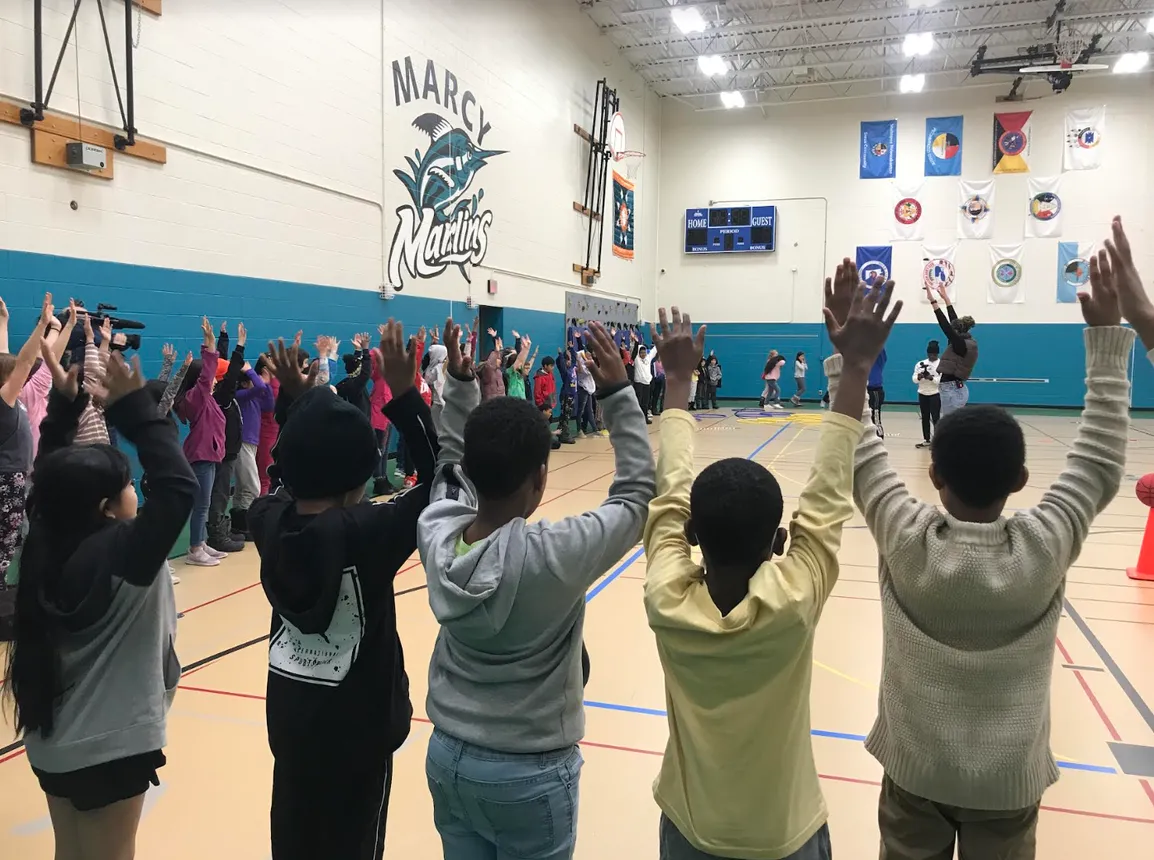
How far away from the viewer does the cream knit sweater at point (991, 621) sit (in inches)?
59.2

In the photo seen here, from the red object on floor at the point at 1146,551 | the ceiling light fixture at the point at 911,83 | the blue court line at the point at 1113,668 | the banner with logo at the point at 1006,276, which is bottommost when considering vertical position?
the blue court line at the point at 1113,668

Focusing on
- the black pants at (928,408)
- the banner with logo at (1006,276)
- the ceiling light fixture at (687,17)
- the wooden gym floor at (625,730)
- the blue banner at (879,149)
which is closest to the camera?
the wooden gym floor at (625,730)

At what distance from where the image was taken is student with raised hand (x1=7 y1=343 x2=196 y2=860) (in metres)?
1.67

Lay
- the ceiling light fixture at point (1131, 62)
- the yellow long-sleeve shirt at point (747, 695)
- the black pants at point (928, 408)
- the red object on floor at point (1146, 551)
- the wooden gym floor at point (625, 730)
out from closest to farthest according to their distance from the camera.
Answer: the yellow long-sleeve shirt at point (747, 695) < the wooden gym floor at point (625, 730) < the red object on floor at point (1146, 551) < the black pants at point (928, 408) < the ceiling light fixture at point (1131, 62)

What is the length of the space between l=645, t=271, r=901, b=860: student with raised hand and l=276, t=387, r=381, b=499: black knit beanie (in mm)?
635

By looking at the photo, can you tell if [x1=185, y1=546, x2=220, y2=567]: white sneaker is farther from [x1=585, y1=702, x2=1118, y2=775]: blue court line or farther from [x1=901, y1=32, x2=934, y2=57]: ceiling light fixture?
[x1=901, y1=32, x2=934, y2=57]: ceiling light fixture

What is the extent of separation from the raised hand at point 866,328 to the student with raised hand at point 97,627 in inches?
54.3

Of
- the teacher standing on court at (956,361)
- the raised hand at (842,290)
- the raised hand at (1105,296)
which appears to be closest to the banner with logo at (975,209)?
the teacher standing on court at (956,361)

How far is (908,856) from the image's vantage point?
5.49 ft

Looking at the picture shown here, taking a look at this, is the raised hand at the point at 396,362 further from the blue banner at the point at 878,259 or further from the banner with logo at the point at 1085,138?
the banner with logo at the point at 1085,138

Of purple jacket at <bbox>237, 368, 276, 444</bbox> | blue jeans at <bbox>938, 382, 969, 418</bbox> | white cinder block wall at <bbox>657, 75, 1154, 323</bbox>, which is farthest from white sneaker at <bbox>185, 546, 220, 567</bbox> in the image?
white cinder block wall at <bbox>657, 75, 1154, 323</bbox>

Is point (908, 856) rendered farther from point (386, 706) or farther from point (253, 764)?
point (253, 764)

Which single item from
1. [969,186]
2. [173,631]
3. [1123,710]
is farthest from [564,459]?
[969,186]

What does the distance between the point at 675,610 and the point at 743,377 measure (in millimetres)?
19061
